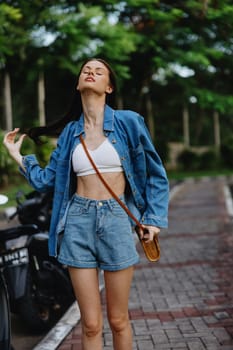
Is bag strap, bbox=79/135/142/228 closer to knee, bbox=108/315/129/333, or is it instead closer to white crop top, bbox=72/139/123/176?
white crop top, bbox=72/139/123/176

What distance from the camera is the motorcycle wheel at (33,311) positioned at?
5012mm

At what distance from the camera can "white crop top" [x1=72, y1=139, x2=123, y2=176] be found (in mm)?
3129

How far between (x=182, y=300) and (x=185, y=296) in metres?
0.17

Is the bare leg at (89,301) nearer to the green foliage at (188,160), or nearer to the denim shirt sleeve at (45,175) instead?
the denim shirt sleeve at (45,175)

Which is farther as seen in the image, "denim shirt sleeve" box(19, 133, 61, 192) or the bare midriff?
"denim shirt sleeve" box(19, 133, 61, 192)

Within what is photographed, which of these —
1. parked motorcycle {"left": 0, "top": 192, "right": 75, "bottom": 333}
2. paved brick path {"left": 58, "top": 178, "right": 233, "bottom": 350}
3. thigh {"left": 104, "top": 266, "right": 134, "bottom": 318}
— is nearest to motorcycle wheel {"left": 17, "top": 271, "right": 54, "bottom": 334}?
parked motorcycle {"left": 0, "top": 192, "right": 75, "bottom": 333}

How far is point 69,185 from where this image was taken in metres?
3.21

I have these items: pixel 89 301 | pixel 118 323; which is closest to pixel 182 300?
pixel 118 323

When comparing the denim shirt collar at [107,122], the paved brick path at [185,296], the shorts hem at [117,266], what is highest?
the denim shirt collar at [107,122]

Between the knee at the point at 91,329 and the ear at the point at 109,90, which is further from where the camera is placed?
the ear at the point at 109,90

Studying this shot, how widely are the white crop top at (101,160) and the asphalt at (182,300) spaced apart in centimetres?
175

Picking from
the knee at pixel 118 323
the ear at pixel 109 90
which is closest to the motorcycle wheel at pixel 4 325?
the knee at pixel 118 323

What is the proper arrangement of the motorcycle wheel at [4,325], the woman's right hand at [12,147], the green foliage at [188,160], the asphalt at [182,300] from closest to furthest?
the woman's right hand at [12,147] → the motorcycle wheel at [4,325] → the asphalt at [182,300] → the green foliage at [188,160]

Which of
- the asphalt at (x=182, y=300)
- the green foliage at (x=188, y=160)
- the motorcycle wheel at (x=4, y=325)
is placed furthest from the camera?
the green foliage at (x=188, y=160)
